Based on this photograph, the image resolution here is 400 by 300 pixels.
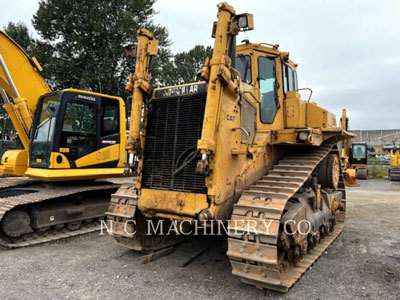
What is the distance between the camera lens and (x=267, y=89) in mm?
5734

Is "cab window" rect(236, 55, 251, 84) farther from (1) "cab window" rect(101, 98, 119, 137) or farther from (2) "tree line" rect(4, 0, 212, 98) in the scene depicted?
(2) "tree line" rect(4, 0, 212, 98)

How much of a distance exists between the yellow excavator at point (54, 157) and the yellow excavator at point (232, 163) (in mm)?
2192

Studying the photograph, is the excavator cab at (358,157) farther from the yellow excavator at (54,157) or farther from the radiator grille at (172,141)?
the radiator grille at (172,141)

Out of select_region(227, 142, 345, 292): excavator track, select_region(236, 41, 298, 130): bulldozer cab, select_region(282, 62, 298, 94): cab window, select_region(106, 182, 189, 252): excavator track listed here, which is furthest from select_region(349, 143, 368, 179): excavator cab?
select_region(106, 182, 189, 252): excavator track

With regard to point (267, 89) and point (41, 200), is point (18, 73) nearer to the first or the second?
point (41, 200)

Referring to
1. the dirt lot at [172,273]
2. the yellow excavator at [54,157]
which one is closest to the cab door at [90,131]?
the yellow excavator at [54,157]

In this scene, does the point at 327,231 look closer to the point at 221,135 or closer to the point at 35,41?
the point at 221,135

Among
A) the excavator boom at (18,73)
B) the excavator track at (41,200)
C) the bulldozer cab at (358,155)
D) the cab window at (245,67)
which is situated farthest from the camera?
the bulldozer cab at (358,155)

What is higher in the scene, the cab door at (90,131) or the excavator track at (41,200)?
the cab door at (90,131)

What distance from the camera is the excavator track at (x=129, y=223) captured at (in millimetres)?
5121

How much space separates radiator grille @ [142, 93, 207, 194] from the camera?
180 inches

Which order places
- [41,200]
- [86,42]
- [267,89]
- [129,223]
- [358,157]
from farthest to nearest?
[358,157], [86,42], [41,200], [267,89], [129,223]

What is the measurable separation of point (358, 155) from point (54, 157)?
837 inches

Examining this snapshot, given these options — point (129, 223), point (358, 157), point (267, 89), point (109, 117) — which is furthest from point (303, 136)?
point (358, 157)
